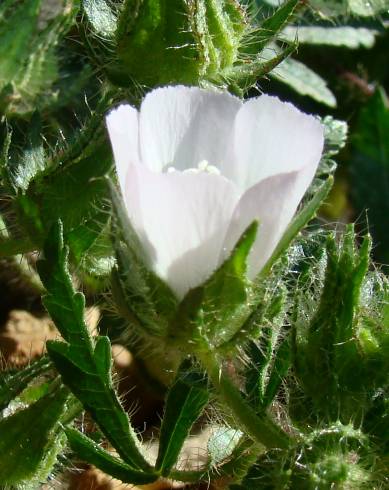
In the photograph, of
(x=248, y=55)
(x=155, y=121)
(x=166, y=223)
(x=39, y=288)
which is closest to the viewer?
(x=166, y=223)

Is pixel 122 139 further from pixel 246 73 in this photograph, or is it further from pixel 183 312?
pixel 246 73

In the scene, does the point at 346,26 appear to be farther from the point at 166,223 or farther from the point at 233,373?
the point at 166,223

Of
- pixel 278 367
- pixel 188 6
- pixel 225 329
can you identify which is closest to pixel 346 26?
pixel 188 6

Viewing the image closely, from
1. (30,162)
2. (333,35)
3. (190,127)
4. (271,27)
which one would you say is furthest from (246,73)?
(333,35)

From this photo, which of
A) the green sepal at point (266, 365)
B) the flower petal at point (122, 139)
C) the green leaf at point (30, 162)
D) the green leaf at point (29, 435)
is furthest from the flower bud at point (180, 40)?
the green leaf at point (29, 435)

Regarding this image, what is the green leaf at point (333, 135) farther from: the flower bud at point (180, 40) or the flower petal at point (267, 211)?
the flower petal at point (267, 211)

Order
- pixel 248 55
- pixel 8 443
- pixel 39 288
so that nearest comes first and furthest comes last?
pixel 8 443
pixel 248 55
pixel 39 288

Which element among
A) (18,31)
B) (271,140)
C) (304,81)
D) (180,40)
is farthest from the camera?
(304,81)
